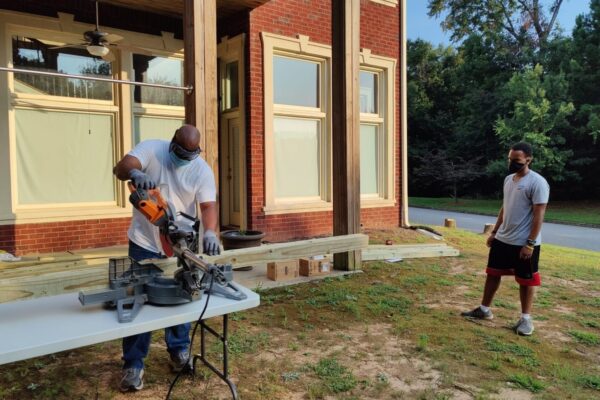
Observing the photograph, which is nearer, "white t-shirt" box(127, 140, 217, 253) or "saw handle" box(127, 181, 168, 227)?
"saw handle" box(127, 181, 168, 227)

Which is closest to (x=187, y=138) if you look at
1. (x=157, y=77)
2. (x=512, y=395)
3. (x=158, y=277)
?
→ (x=158, y=277)

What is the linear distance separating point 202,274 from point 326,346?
6.00 ft

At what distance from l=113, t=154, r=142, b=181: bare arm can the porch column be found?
63.4 inches

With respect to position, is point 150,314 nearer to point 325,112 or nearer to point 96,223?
point 96,223

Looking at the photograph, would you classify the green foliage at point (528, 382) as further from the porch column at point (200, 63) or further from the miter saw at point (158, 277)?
the porch column at point (200, 63)

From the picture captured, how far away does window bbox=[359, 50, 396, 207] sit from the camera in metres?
9.14

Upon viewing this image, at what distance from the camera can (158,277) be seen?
2.43m

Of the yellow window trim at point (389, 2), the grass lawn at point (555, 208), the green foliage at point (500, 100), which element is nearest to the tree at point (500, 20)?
the green foliage at point (500, 100)

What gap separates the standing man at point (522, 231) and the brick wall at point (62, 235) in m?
5.30

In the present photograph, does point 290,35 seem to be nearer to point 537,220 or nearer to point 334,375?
point 537,220

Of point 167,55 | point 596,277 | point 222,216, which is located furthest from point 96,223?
point 596,277

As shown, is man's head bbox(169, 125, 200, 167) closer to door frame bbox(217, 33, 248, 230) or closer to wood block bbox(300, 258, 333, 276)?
wood block bbox(300, 258, 333, 276)

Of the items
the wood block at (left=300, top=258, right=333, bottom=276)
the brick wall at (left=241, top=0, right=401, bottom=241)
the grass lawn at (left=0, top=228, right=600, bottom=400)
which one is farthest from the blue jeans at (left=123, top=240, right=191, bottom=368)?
the brick wall at (left=241, top=0, right=401, bottom=241)

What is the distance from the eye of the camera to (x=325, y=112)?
27.8 ft
